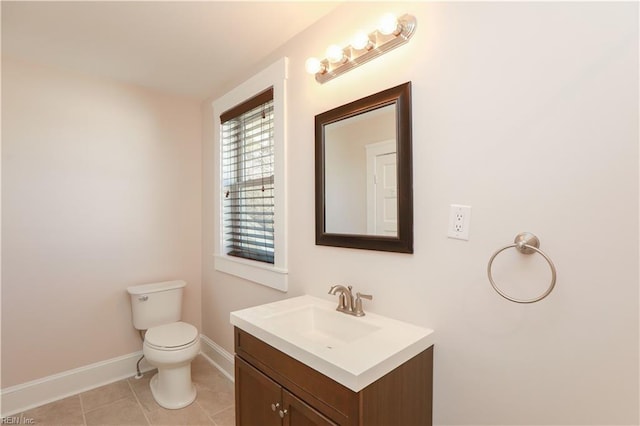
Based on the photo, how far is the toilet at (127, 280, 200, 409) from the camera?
2084 mm

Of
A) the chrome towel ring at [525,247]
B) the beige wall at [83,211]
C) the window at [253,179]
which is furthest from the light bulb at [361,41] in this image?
the beige wall at [83,211]

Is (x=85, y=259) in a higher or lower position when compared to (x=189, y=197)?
lower

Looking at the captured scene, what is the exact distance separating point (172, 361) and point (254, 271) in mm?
759

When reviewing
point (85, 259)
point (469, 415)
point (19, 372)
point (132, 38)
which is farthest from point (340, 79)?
point (19, 372)

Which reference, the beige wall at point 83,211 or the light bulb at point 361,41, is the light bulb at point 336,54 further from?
the beige wall at point 83,211

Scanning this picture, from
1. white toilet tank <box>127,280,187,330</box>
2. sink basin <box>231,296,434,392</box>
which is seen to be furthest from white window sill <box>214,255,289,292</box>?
white toilet tank <box>127,280,187,330</box>

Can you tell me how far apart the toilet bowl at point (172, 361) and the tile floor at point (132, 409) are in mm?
58

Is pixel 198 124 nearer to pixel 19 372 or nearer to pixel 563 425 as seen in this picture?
pixel 19 372

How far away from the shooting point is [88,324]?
2.38m

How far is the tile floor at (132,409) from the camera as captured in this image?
1.98 meters

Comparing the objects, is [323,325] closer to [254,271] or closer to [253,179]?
[254,271]

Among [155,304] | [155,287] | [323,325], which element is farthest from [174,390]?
[323,325]

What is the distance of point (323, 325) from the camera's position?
1.57 meters

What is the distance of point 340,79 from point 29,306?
99.3 inches
